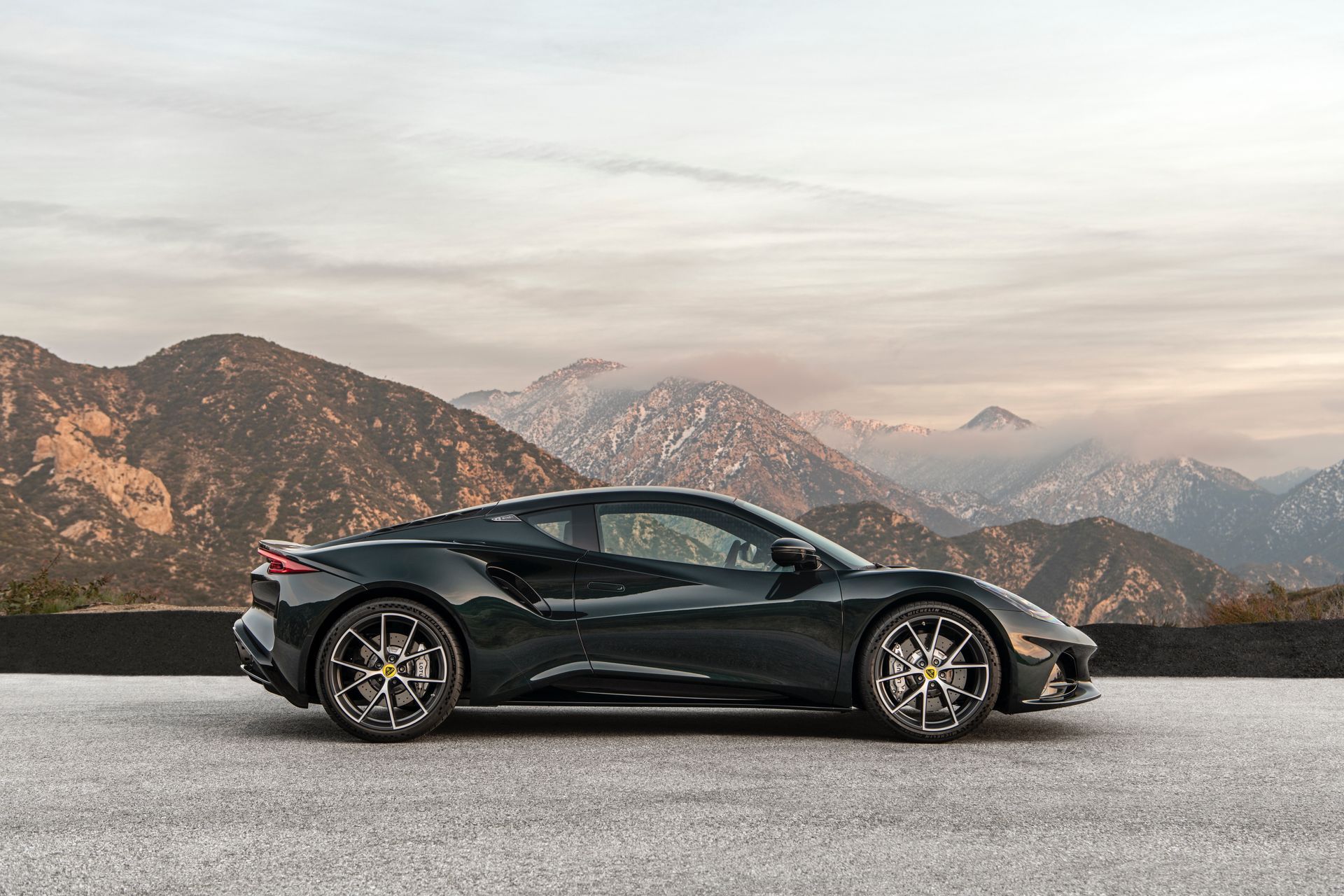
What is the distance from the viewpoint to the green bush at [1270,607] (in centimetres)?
1320

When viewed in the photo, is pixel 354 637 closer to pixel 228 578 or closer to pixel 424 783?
pixel 424 783

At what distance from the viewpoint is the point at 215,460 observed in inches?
2594

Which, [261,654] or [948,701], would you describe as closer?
[948,701]

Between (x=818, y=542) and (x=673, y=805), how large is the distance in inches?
96.1

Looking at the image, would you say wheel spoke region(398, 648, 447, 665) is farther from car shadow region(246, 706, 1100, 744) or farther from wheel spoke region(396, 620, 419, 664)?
car shadow region(246, 706, 1100, 744)

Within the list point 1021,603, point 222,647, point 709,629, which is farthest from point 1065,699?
point 222,647

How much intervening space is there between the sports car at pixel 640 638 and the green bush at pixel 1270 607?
6.87 m

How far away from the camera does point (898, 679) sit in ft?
22.9

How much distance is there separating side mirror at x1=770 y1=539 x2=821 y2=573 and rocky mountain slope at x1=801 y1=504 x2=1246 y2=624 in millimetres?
85382

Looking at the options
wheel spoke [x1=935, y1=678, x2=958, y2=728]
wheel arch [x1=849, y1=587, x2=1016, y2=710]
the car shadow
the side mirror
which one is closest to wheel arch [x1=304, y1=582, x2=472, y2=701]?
the car shadow

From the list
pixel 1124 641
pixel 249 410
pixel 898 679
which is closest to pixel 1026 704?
pixel 898 679

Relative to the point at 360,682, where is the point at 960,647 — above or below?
above

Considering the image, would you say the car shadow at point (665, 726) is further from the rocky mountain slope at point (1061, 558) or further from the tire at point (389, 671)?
the rocky mountain slope at point (1061, 558)

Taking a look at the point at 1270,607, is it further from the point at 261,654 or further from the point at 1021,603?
the point at 261,654
